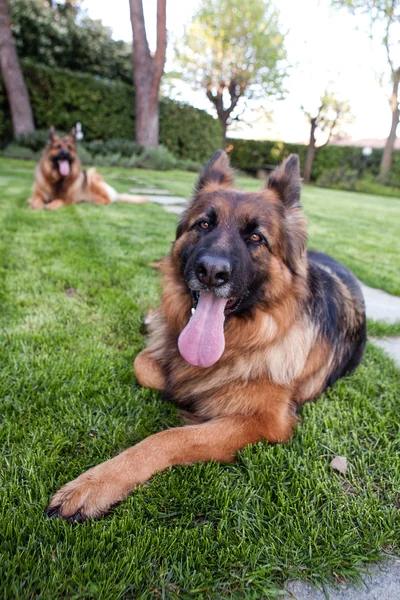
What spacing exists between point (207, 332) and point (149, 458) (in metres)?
0.84

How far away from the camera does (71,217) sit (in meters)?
7.78

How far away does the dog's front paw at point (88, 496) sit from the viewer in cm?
162

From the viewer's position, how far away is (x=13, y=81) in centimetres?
1566

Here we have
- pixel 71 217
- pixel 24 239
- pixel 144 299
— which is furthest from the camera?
pixel 71 217

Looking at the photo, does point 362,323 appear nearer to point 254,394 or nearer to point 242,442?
point 254,394

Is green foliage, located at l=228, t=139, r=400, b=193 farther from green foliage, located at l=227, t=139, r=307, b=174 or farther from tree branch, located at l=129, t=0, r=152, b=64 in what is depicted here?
tree branch, located at l=129, t=0, r=152, b=64

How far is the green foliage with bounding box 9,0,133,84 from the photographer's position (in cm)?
1983

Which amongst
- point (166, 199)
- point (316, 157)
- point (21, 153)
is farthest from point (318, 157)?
point (166, 199)

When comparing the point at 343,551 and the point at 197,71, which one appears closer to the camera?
the point at 343,551

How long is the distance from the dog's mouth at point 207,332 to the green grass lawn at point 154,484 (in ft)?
1.25

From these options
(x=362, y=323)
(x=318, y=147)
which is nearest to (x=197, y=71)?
(x=318, y=147)

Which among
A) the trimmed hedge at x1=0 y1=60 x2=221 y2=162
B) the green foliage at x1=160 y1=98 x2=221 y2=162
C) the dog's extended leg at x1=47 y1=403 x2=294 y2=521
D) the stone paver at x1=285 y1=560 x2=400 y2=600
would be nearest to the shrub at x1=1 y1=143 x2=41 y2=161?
the trimmed hedge at x1=0 y1=60 x2=221 y2=162

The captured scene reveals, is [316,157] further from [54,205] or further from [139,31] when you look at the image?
[54,205]

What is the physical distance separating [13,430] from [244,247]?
5.59 feet
